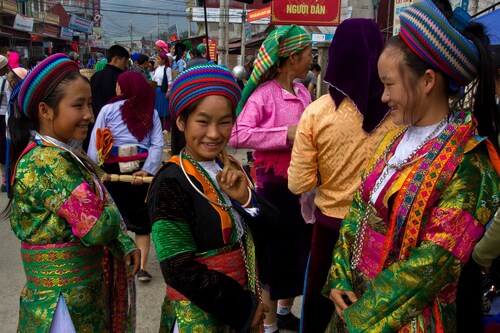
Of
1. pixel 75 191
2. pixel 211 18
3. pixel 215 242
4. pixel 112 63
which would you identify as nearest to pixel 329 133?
pixel 215 242

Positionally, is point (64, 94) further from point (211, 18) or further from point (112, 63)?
point (211, 18)

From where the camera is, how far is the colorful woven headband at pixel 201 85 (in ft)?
5.63

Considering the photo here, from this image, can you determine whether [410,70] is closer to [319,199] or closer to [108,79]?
→ [319,199]

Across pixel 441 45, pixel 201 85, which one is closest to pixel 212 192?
pixel 201 85

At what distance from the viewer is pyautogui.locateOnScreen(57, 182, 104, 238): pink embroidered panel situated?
6.13 feet

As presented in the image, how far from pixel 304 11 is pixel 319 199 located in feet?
26.9

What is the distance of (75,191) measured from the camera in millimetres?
1887

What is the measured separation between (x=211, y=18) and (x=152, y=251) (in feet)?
107

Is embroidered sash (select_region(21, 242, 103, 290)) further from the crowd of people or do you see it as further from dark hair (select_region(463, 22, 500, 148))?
dark hair (select_region(463, 22, 500, 148))

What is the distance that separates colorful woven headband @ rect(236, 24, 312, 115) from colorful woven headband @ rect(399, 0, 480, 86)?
1614 mm

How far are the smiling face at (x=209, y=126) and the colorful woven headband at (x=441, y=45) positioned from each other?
673 millimetres

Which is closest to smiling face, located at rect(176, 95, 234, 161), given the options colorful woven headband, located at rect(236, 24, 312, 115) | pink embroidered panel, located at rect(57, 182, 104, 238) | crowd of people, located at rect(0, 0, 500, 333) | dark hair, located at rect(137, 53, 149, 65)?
crowd of people, located at rect(0, 0, 500, 333)

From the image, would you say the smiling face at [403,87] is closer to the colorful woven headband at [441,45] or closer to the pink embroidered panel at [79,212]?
the colorful woven headband at [441,45]

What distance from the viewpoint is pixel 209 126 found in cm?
174
